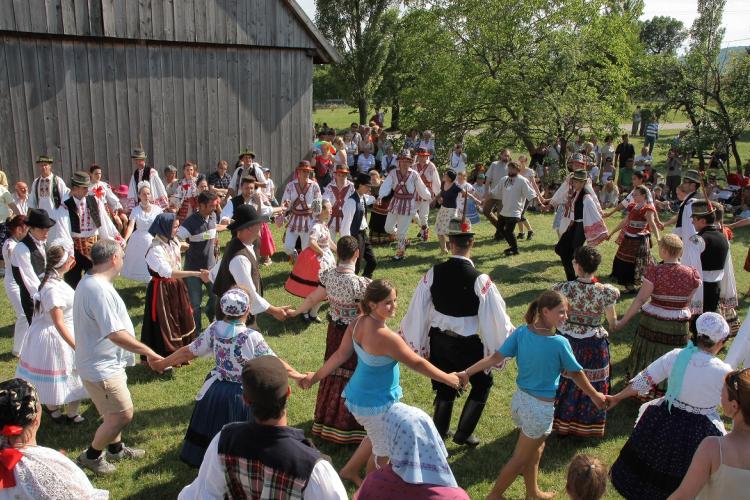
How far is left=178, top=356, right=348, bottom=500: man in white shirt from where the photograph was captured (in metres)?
2.67

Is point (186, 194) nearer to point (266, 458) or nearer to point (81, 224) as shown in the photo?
point (81, 224)

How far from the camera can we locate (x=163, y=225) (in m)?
6.44

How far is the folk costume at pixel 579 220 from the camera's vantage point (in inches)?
345

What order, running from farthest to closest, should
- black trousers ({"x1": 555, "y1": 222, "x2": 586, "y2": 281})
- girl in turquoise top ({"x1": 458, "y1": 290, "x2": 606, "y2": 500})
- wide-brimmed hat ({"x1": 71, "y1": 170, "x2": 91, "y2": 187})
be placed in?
black trousers ({"x1": 555, "y1": 222, "x2": 586, "y2": 281})
wide-brimmed hat ({"x1": 71, "y1": 170, "x2": 91, "y2": 187})
girl in turquoise top ({"x1": 458, "y1": 290, "x2": 606, "y2": 500})

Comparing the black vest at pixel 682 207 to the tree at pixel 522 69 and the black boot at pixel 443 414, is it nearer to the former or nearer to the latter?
the black boot at pixel 443 414

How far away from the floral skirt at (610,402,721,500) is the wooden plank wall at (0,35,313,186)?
10405 millimetres

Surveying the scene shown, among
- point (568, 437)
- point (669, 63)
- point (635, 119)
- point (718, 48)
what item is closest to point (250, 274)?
point (568, 437)

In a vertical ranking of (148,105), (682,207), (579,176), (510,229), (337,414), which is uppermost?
(148,105)

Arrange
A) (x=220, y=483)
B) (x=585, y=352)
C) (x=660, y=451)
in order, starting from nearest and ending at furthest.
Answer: (x=220, y=483), (x=660, y=451), (x=585, y=352)

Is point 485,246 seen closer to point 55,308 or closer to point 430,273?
point 430,273

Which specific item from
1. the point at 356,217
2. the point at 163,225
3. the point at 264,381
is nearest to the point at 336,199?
the point at 356,217

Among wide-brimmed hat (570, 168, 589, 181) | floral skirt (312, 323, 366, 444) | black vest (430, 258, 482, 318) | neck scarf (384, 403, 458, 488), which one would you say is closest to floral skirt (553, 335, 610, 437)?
black vest (430, 258, 482, 318)

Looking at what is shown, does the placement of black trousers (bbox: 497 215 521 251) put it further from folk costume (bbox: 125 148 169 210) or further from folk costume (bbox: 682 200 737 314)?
folk costume (bbox: 125 148 169 210)

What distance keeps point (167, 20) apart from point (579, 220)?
8.32m
